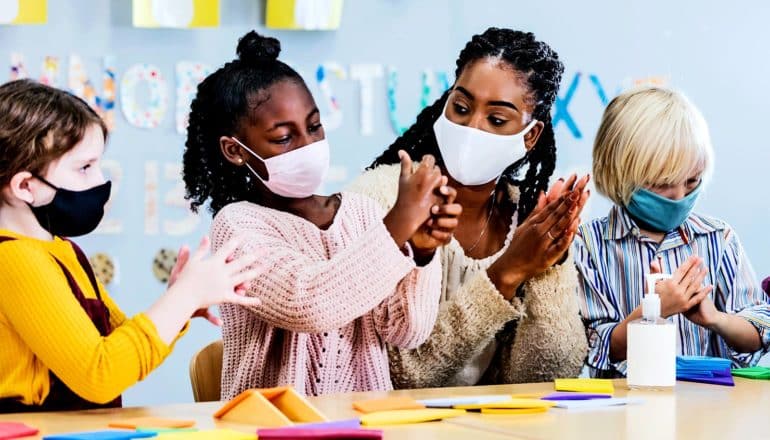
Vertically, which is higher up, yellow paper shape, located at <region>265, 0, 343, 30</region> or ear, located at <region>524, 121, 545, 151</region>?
yellow paper shape, located at <region>265, 0, 343, 30</region>

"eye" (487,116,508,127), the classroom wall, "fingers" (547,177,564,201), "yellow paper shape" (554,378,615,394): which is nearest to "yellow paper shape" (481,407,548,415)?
"yellow paper shape" (554,378,615,394)

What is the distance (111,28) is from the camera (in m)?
2.90

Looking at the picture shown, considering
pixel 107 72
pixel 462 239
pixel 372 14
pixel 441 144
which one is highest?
pixel 372 14

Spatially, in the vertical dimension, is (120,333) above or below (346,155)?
below

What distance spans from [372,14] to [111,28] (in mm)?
749

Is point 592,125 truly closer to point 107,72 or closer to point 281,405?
point 107,72

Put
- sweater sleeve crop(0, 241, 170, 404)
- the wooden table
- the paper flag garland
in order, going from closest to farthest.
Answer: the wooden table → sweater sleeve crop(0, 241, 170, 404) → the paper flag garland

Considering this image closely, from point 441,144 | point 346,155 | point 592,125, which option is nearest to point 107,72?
point 346,155

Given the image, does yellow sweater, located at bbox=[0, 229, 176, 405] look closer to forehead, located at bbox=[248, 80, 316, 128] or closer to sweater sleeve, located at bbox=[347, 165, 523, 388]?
forehead, located at bbox=[248, 80, 316, 128]

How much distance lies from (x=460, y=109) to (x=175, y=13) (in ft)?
3.99

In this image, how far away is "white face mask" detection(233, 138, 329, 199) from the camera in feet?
5.82

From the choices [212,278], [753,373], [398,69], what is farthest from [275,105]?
[398,69]

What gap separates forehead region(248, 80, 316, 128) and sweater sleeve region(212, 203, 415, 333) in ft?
0.77

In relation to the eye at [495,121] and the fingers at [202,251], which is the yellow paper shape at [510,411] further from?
the eye at [495,121]
